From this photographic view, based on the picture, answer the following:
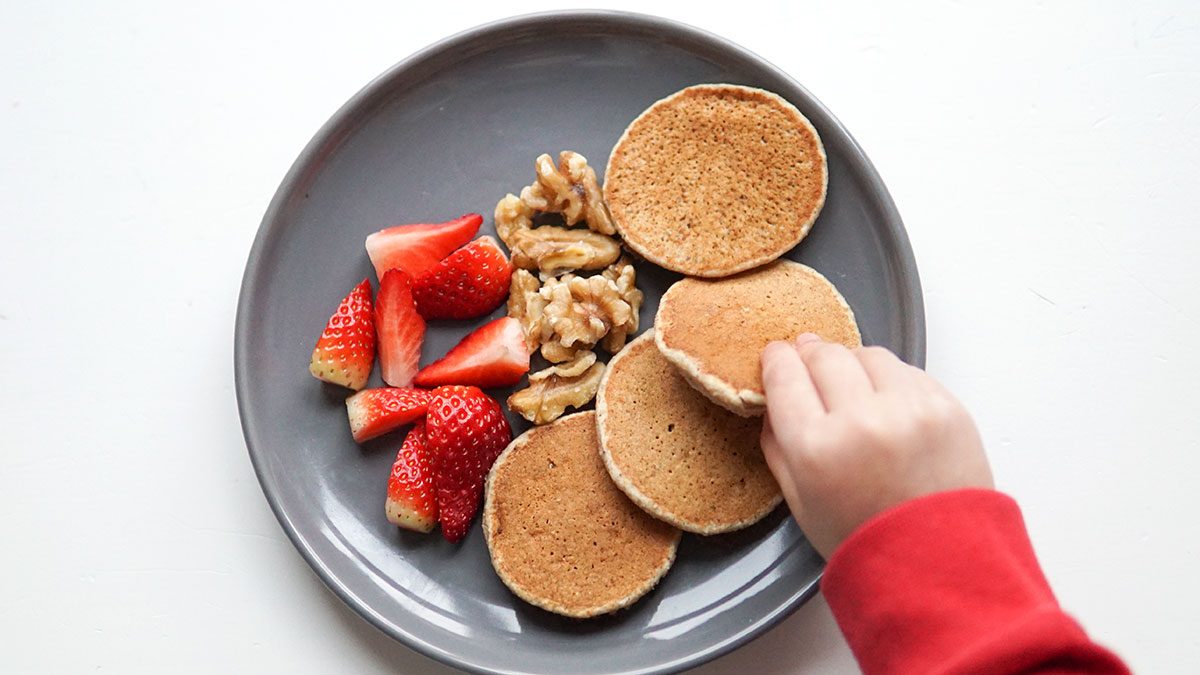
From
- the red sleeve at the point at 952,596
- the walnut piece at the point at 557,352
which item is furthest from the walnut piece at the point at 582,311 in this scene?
the red sleeve at the point at 952,596

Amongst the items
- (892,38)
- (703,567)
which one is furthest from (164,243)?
(892,38)

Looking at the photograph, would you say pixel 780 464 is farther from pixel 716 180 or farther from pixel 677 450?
pixel 716 180

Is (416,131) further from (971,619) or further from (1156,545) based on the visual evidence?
(1156,545)

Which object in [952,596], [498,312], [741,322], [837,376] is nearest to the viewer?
[952,596]

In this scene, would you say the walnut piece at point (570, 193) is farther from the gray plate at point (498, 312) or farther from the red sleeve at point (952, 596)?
the red sleeve at point (952, 596)

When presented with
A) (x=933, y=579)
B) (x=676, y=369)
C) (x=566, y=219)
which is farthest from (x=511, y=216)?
(x=933, y=579)

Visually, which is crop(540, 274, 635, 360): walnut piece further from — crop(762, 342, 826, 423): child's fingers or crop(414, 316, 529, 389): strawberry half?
crop(762, 342, 826, 423): child's fingers
